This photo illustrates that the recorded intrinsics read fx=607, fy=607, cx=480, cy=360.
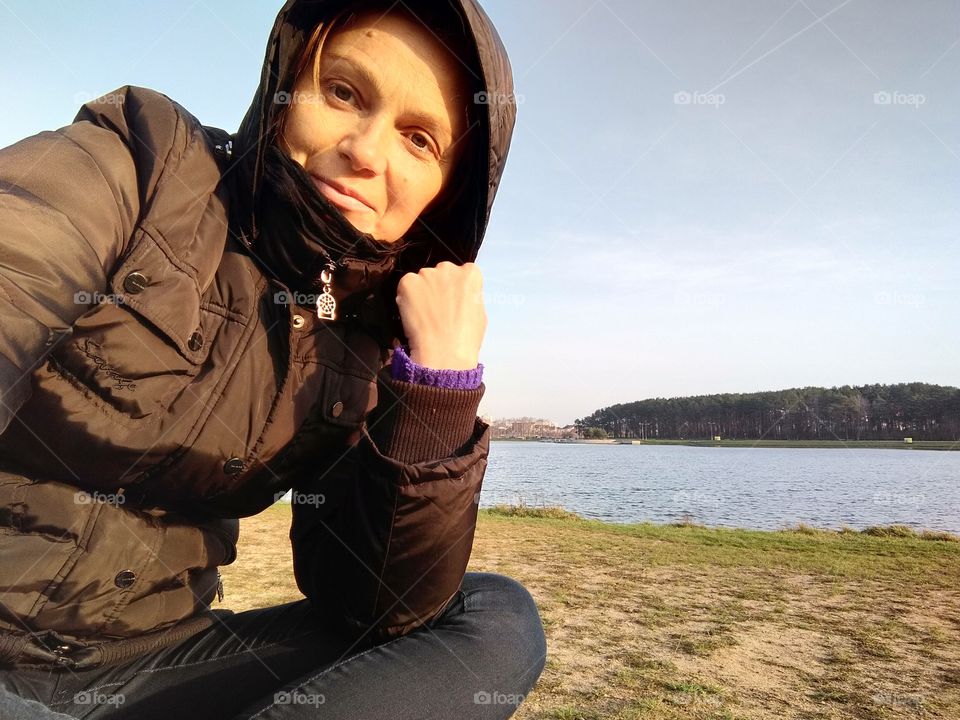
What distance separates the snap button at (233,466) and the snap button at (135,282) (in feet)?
1.51

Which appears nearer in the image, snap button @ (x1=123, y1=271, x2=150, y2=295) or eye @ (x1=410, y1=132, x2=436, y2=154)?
snap button @ (x1=123, y1=271, x2=150, y2=295)

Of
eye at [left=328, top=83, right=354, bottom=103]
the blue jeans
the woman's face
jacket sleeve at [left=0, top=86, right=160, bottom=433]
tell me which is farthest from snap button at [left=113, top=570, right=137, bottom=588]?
eye at [left=328, top=83, right=354, bottom=103]

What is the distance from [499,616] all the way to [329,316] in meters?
0.93

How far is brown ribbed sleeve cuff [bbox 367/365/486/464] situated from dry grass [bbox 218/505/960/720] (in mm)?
1796

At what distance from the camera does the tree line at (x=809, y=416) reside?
253 ft

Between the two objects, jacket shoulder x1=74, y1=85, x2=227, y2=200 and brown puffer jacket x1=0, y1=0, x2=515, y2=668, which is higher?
jacket shoulder x1=74, y1=85, x2=227, y2=200

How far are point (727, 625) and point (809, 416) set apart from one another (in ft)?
306

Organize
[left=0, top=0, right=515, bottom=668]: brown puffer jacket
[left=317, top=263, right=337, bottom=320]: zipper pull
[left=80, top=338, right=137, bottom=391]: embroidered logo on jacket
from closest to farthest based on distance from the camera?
[left=0, top=0, right=515, bottom=668]: brown puffer jacket
[left=80, top=338, right=137, bottom=391]: embroidered logo on jacket
[left=317, top=263, right=337, bottom=320]: zipper pull

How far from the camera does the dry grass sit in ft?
9.57

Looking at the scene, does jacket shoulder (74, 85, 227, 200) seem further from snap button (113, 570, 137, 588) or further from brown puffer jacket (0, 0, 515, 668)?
snap button (113, 570, 137, 588)

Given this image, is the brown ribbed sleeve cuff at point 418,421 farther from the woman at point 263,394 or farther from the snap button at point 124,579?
the snap button at point 124,579

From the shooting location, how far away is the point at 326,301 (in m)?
1.74

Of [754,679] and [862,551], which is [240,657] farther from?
[862,551]

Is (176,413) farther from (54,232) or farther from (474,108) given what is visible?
(474,108)
